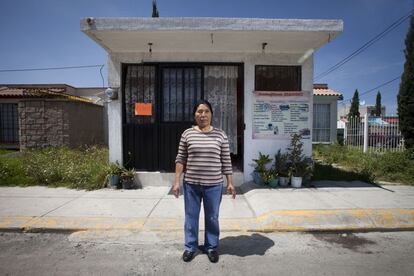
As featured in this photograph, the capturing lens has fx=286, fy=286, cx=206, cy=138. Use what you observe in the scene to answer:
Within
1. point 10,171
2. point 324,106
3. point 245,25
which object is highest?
point 245,25

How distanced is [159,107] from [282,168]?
330cm

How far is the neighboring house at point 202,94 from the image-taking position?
6.89 meters

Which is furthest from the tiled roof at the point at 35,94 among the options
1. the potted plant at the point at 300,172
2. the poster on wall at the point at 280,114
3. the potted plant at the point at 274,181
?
the potted plant at the point at 300,172

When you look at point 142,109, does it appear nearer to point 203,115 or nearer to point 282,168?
point 282,168

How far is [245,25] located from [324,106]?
32.8 feet

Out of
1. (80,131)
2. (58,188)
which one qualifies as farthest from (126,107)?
(80,131)

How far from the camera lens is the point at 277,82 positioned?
708 cm

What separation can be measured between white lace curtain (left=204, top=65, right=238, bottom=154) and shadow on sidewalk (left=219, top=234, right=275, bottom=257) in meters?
3.34

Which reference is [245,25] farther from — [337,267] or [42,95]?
[42,95]

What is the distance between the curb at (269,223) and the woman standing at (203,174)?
3.22ft

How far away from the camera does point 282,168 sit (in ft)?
22.0

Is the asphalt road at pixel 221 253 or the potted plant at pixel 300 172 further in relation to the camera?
the potted plant at pixel 300 172

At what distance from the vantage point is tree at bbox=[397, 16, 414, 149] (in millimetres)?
9781

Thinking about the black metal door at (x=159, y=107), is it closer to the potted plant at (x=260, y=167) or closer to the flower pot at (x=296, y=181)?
the potted plant at (x=260, y=167)
